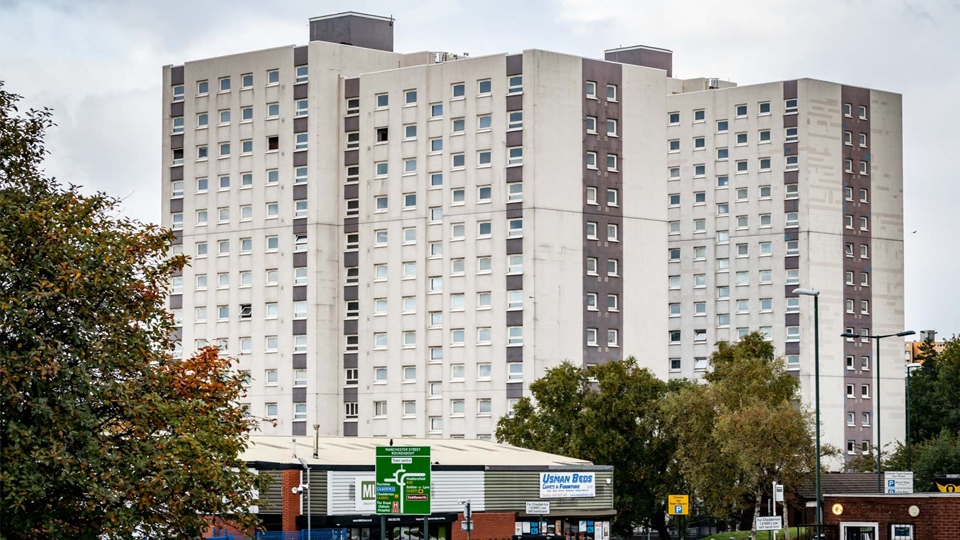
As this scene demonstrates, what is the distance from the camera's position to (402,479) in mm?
42812

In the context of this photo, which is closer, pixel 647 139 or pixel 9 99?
pixel 9 99

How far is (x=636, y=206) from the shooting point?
448 feet

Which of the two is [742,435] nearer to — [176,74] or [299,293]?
[299,293]

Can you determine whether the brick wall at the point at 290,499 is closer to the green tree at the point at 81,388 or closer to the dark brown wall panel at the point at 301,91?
the green tree at the point at 81,388

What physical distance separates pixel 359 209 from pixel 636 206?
21.6m

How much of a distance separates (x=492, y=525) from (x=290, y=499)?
11537 millimetres

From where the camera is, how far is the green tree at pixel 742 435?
93.2 metres

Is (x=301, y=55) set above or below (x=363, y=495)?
above

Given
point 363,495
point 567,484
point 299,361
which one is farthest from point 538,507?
point 299,361

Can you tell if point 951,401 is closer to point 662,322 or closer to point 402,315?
point 662,322

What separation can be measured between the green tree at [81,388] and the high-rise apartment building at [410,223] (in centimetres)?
8730

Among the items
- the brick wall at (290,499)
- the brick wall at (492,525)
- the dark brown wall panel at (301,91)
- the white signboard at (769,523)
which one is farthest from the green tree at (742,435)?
the dark brown wall panel at (301,91)

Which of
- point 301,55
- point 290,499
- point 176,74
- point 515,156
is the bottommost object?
point 290,499

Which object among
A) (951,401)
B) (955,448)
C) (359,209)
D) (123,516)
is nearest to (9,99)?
(123,516)
